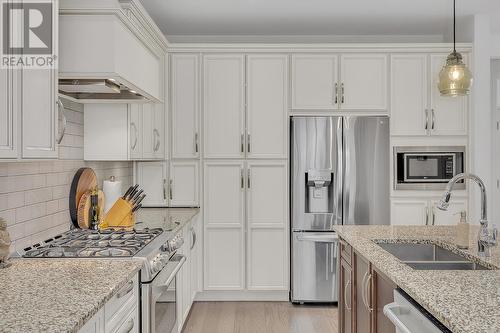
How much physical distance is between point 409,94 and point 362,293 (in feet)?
8.16

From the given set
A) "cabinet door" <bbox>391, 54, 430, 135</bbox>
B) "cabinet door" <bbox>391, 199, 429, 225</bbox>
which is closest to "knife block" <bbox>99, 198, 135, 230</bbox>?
"cabinet door" <bbox>391, 199, 429, 225</bbox>

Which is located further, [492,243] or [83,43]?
[83,43]

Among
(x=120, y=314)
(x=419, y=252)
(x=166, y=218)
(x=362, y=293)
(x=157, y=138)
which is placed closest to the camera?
(x=120, y=314)

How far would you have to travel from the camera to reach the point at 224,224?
4.25 metres

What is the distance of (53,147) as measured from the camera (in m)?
1.96

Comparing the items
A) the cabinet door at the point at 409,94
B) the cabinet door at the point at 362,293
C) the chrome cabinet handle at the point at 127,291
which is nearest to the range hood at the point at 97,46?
the chrome cabinet handle at the point at 127,291

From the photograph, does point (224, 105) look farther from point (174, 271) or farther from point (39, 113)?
point (39, 113)

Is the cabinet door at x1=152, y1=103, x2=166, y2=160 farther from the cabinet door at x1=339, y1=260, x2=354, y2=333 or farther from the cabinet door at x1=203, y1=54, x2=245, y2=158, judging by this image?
the cabinet door at x1=339, y1=260, x2=354, y2=333

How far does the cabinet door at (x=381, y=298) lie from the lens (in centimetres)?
189

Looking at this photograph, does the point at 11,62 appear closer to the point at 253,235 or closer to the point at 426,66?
the point at 253,235

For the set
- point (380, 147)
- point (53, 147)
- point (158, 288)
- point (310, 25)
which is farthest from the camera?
point (310, 25)

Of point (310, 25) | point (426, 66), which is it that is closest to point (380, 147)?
point (426, 66)

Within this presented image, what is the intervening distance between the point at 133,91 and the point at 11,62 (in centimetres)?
132

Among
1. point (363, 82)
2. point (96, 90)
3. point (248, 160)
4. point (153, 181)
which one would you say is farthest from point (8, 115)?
point (363, 82)
